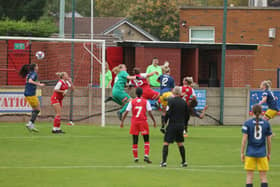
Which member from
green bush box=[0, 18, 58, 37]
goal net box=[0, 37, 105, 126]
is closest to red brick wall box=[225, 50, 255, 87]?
goal net box=[0, 37, 105, 126]

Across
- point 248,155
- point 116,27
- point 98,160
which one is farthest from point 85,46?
point 116,27

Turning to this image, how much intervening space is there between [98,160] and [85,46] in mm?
15250

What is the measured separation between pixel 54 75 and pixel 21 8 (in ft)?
100

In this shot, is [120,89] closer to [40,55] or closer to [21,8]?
[40,55]

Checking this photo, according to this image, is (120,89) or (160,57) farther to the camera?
(160,57)

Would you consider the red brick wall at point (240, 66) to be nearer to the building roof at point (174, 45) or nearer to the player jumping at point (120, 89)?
the building roof at point (174, 45)

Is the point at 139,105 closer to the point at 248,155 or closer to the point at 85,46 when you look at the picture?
the point at 248,155

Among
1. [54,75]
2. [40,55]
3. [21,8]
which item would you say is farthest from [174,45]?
[21,8]

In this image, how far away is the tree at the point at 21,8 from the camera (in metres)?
58.9

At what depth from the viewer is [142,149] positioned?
65.1 feet

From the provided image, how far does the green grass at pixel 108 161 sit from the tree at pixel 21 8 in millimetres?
35001

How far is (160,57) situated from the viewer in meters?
33.4

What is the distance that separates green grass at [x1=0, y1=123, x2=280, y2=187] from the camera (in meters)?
14.4

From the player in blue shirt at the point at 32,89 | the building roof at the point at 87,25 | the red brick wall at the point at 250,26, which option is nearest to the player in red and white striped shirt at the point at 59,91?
the player in blue shirt at the point at 32,89
